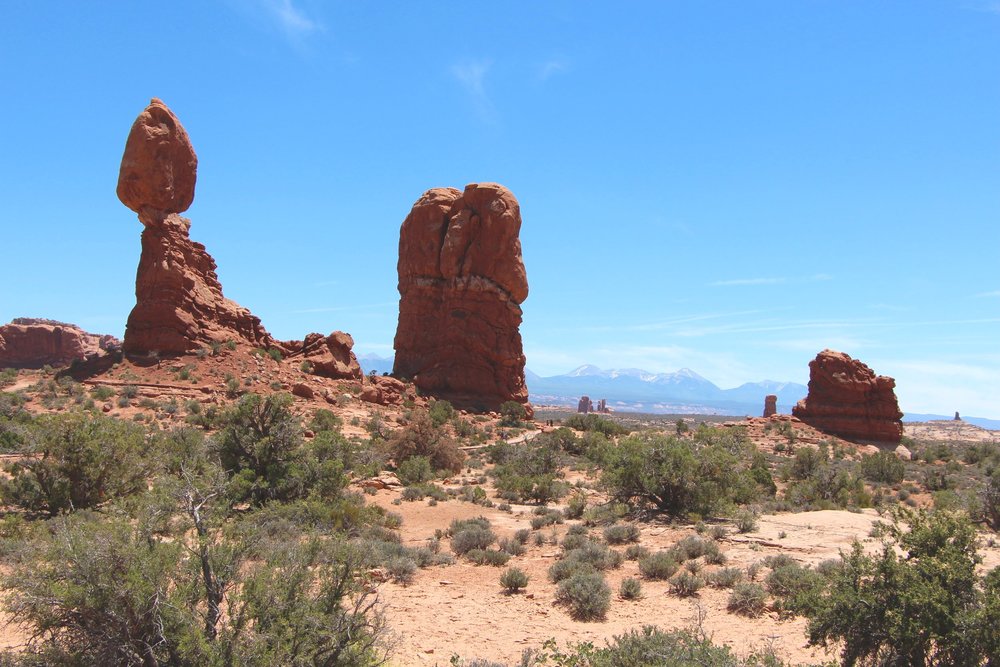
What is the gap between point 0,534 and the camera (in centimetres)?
1030

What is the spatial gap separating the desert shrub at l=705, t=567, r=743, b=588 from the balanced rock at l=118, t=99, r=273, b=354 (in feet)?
92.6

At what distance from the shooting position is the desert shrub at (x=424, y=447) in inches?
885

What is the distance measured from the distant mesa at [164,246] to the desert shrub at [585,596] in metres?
27.4

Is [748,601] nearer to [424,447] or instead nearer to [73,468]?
[73,468]

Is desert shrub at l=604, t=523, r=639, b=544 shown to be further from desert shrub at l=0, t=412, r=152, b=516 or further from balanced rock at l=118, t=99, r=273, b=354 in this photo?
balanced rock at l=118, t=99, r=273, b=354

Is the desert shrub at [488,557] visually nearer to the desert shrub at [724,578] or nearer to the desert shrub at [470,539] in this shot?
the desert shrub at [470,539]

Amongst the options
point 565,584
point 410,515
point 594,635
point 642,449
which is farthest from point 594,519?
point 594,635

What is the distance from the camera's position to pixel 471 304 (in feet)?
131

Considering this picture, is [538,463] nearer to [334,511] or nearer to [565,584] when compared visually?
[334,511]

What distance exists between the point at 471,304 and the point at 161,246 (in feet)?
55.5

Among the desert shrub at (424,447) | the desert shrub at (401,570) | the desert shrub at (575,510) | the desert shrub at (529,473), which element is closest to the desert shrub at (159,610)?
the desert shrub at (401,570)

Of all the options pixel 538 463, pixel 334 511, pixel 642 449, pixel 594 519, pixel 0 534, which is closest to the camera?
pixel 0 534

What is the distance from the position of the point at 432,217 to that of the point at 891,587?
123ft

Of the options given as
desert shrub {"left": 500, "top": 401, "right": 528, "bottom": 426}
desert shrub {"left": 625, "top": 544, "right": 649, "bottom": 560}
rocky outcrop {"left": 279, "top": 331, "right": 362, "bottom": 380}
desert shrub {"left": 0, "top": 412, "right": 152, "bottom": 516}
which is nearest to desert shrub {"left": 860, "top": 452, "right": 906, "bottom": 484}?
desert shrub {"left": 625, "top": 544, "right": 649, "bottom": 560}
